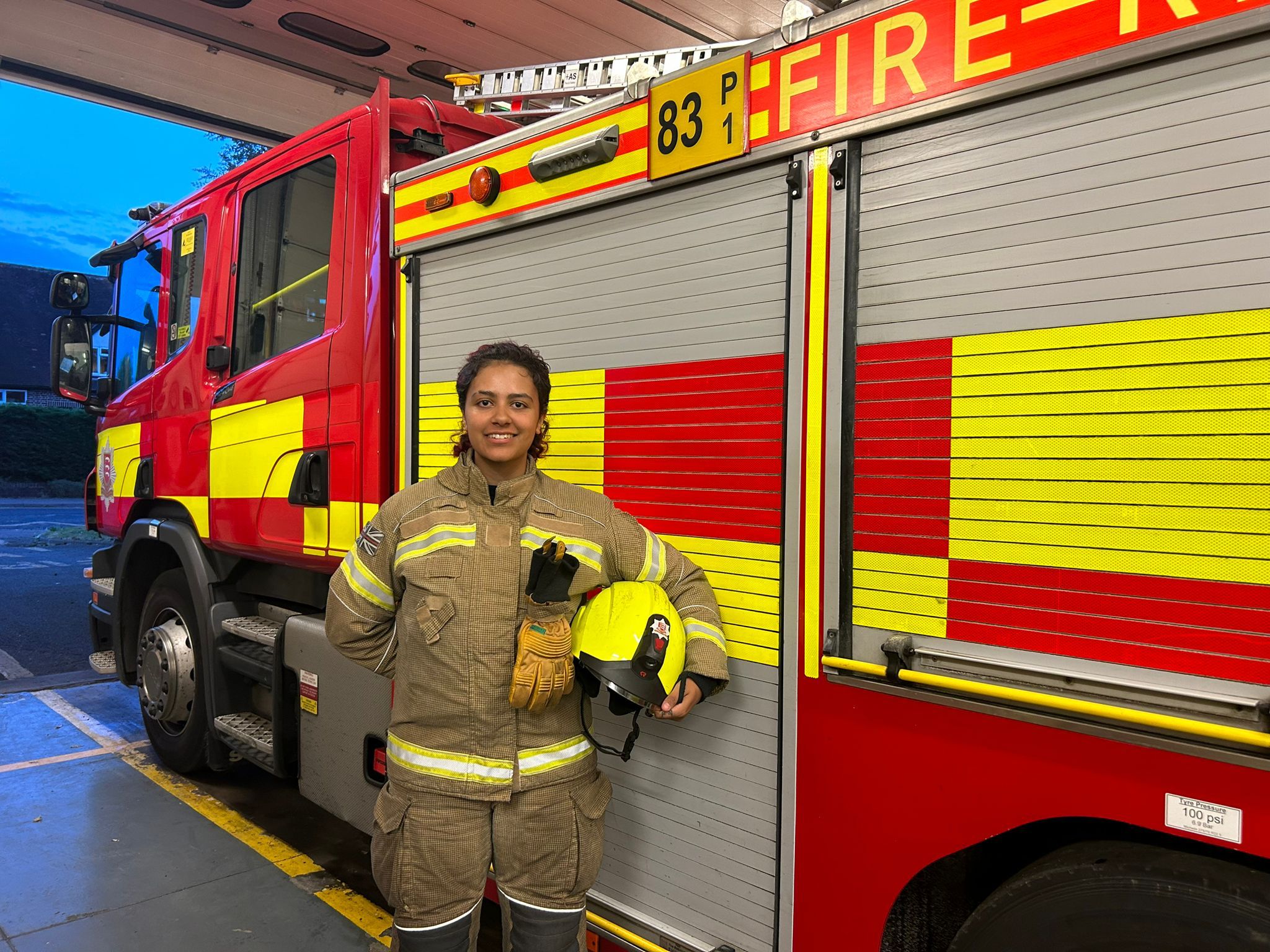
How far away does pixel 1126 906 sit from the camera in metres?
1.51

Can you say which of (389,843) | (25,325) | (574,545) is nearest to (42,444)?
(25,325)

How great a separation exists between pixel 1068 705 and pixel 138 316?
15.9 ft

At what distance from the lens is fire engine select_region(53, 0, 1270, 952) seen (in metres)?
1.44

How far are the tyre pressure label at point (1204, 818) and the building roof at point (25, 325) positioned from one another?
45.9 meters

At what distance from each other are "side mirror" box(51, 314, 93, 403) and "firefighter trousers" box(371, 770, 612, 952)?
3.89 m

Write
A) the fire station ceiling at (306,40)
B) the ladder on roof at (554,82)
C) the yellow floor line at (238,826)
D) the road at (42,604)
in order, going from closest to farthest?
the ladder on roof at (554,82), the yellow floor line at (238,826), the fire station ceiling at (306,40), the road at (42,604)

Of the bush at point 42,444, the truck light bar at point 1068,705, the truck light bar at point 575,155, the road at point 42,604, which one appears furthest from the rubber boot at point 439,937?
the bush at point 42,444

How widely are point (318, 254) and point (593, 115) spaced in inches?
62.8

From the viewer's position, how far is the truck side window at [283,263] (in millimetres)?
3549

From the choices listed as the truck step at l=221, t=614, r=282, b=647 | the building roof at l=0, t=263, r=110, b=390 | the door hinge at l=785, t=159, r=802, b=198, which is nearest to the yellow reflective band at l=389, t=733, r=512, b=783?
the door hinge at l=785, t=159, r=802, b=198

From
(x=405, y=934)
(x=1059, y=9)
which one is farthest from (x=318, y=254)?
(x=1059, y=9)

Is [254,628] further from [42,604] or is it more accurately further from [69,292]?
[42,604]

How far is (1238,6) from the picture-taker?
1.40 m

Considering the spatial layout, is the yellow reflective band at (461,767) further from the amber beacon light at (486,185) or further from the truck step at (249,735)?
the truck step at (249,735)
